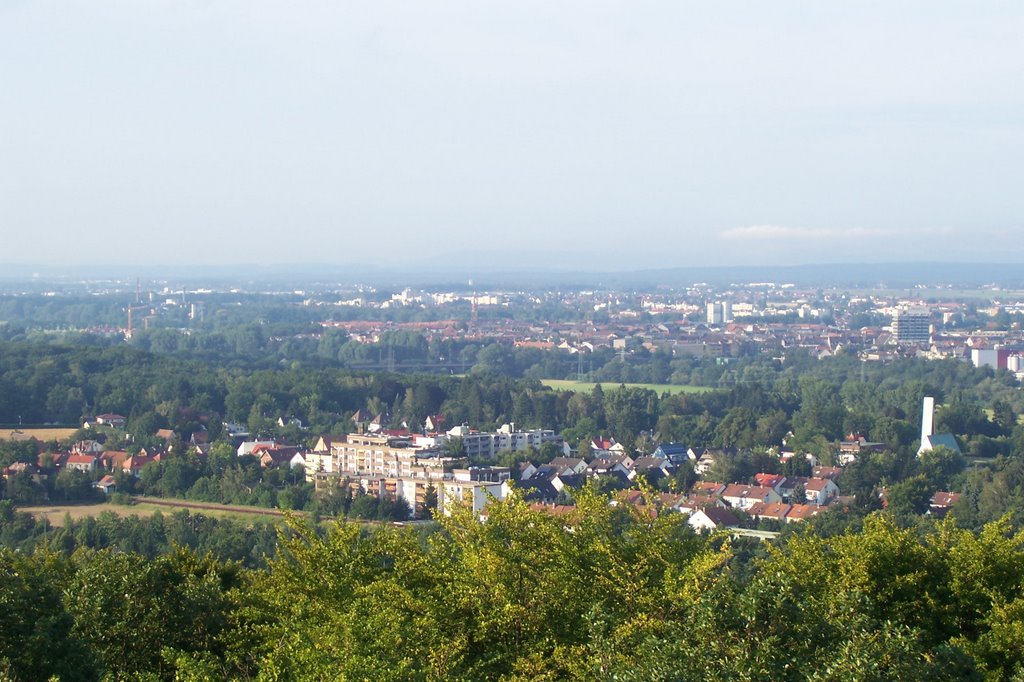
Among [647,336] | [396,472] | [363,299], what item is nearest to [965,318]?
[647,336]

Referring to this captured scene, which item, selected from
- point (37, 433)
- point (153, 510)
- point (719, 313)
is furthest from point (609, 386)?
point (719, 313)

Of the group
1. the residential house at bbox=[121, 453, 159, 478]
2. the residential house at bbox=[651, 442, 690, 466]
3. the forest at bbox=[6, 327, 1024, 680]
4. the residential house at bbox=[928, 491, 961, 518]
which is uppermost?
the forest at bbox=[6, 327, 1024, 680]

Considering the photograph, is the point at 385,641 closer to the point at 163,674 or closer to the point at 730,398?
the point at 163,674

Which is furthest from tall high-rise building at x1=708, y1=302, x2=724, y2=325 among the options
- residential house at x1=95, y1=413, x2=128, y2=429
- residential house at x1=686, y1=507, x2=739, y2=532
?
residential house at x1=686, y1=507, x2=739, y2=532

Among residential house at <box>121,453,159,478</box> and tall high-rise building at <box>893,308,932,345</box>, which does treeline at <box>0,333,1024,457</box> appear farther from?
tall high-rise building at <box>893,308,932,345</box>

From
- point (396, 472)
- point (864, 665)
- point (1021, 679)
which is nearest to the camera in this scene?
point (864, 665)

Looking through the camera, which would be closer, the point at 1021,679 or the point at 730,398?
the point at 1021,679
